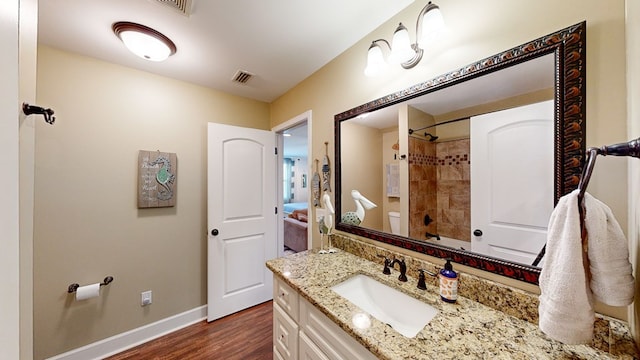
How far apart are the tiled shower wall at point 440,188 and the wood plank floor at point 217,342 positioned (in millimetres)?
1598

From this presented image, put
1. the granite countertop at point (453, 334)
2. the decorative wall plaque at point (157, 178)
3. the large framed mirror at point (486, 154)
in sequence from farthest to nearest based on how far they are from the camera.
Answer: the decorative wall plaque at point (157, 178), the large framed mirror at point (486, 154), the granite countertop at point (453, 334)

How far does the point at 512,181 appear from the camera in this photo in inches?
35.6

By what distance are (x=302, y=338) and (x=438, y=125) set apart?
1275mm

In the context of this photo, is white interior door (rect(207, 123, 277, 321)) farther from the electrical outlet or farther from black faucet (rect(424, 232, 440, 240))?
black faucet (rect(424, 232, 440, 240))

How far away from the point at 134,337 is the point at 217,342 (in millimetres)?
694

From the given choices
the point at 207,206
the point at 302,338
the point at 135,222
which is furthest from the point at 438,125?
the point at 135,222

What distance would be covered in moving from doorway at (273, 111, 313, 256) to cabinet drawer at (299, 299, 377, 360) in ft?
3.08

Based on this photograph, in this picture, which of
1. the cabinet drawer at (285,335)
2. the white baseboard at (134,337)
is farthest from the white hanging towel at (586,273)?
the white baseboard at (134,337)

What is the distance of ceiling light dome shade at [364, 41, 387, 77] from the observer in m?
1.29

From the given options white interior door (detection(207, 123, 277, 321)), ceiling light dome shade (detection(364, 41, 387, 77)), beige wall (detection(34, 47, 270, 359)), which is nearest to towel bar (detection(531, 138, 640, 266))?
ceiling light dome shade (detection(364, 41, 387, 77))

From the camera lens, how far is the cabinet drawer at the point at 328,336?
32.0 inches

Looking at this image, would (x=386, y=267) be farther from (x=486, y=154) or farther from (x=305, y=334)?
(x=486, y=154)

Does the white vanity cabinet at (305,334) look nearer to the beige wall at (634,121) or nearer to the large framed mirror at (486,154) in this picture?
the large framed mirror at (486,154)

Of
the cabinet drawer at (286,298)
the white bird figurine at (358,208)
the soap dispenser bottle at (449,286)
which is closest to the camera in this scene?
the soap dispenser bottle at (449,286)
